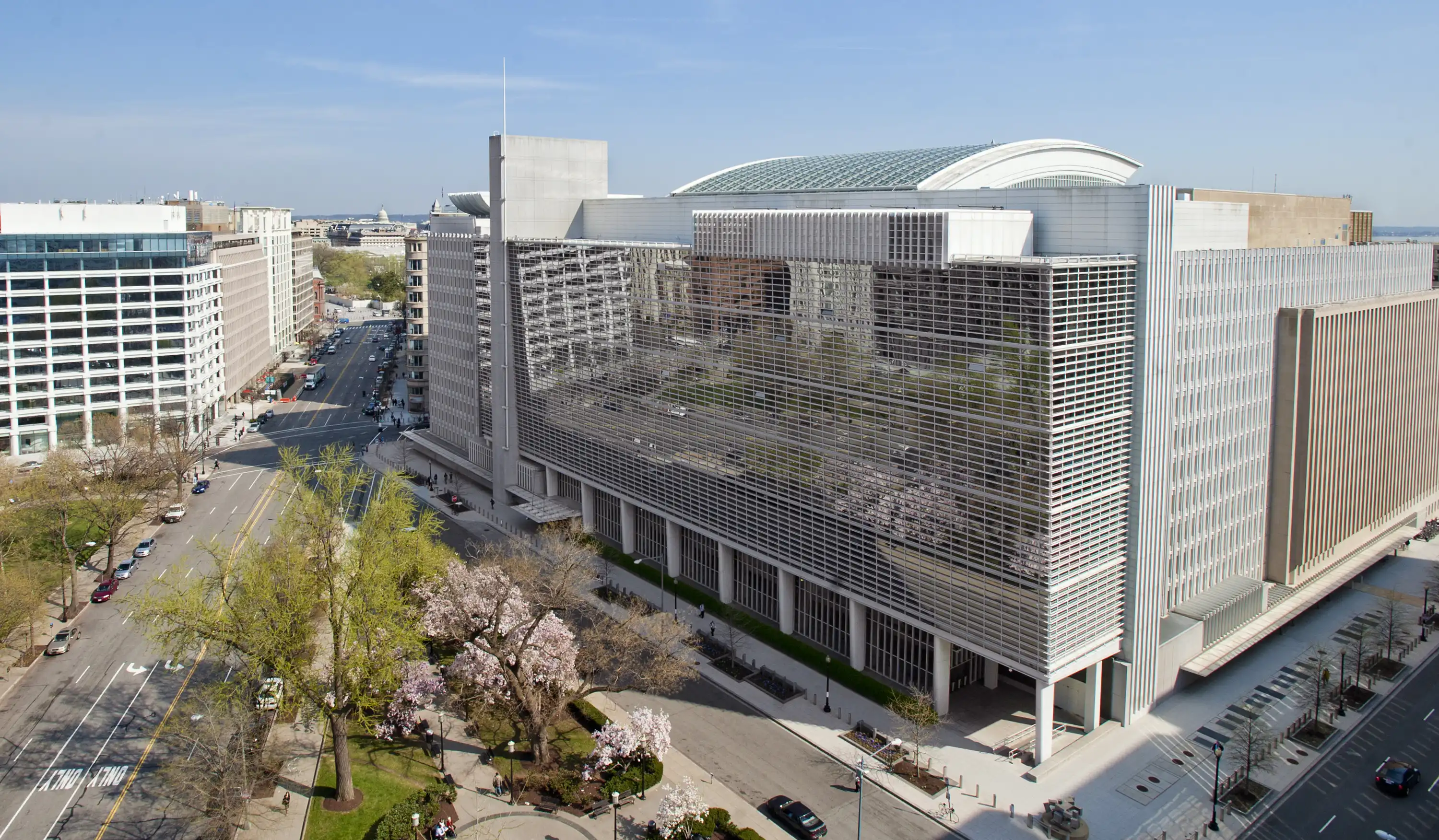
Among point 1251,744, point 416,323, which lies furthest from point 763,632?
point 416,323

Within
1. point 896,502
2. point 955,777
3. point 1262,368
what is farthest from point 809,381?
point 1262,368

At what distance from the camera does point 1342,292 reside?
69.9 m

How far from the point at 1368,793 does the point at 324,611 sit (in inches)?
2124

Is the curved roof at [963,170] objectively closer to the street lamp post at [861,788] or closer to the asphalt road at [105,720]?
the street lamp post at [861,788]

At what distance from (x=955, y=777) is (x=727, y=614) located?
23.8 meters

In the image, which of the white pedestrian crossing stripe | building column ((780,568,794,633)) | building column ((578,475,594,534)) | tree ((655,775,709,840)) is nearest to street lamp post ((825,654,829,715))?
building column ((780,568,794,633))

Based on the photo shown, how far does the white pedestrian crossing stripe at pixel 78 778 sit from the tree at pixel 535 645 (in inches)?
647

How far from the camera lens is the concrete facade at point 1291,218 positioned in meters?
64.2

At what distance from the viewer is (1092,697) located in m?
54.5

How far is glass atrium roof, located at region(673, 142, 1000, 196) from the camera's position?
68.3 meters

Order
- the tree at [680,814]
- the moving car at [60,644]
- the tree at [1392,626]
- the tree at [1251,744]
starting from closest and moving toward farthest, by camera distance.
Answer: the tree at [680,814] → the tree at [1251,744] → the tree at [1392,626] → the moving car at [60,644]

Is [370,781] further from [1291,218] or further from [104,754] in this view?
[1291,218]

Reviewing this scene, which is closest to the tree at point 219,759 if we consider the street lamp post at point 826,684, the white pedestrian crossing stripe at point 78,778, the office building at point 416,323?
the white pedestrian crossing stripe at point 78,778

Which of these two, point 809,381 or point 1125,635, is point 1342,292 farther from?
Answer: point 809,381
